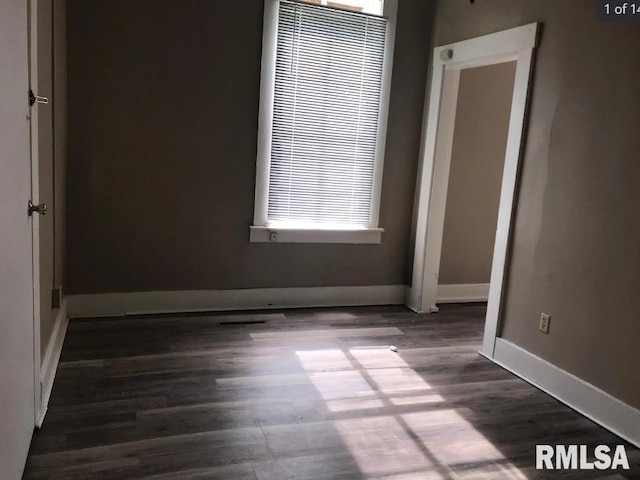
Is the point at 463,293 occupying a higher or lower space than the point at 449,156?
lower

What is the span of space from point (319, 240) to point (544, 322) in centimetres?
180

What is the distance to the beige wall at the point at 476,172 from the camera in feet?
15.1

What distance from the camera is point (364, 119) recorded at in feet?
14.2

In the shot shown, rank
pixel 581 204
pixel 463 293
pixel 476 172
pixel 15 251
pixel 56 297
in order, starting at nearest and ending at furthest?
pixel 15 251
pixel 581 204
pixel 56 297
pixel 476 172
pixel 463 293

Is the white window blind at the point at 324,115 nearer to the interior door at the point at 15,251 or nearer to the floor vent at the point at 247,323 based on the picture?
the floor vent at the point at 247,323

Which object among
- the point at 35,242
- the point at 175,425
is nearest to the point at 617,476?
the point at 175,425

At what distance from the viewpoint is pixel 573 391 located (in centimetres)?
297

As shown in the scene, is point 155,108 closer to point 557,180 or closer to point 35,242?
point 35,242

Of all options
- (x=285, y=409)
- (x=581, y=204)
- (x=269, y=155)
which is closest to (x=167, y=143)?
(x=269, y=155)

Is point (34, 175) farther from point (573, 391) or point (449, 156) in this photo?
point (449, 156)

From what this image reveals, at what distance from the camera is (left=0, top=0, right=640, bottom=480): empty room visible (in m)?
2.35

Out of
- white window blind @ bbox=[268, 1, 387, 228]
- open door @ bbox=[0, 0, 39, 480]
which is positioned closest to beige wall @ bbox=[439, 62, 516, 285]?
white window blind @ bbox=[268, 1, 387, 228]

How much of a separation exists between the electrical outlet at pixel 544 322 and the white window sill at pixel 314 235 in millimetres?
1612

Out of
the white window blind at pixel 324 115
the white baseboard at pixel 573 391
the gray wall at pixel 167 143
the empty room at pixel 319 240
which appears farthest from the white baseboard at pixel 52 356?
the white baseboard at pixel 573 391
